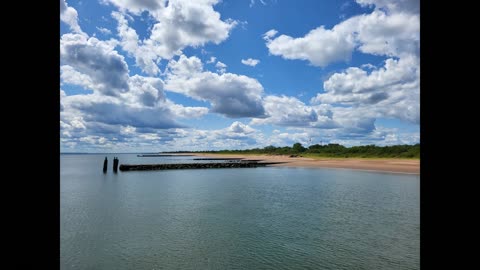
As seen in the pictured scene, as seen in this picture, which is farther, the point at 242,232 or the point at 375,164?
the point at 375,164

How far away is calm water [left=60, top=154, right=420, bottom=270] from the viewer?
12094 millimetres

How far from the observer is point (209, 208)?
23.0 m

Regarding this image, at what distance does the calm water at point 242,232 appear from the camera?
12.1 m

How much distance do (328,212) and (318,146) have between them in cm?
12778

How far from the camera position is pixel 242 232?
1614 cm

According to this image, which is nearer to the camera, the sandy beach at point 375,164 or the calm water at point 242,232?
the calm water at point 242,232

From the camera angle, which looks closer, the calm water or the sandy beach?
the calm water
